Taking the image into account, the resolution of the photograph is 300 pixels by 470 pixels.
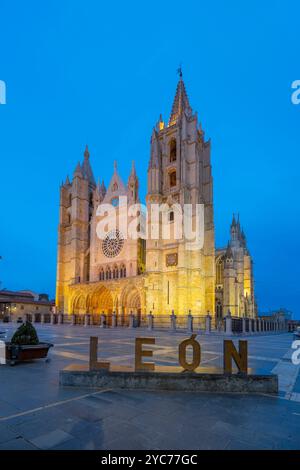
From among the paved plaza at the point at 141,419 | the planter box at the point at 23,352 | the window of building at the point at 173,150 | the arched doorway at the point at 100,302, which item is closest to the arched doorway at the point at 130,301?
the arched doorway at the point at 100,302

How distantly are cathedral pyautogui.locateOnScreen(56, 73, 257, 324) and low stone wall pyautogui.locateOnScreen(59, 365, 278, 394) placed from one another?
98.6 ft

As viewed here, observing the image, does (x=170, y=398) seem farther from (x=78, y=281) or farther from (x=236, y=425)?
(x=78, y=281)

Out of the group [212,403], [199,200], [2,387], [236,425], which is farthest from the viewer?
[199,200]

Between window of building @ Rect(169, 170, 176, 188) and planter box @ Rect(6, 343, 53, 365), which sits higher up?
window of building @ Rect(169, 170, 176, 188)

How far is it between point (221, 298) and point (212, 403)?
45885mm

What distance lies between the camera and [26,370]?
6.99 meters

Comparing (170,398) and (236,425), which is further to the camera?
(170,398)

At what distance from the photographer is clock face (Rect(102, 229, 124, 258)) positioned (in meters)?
46.0

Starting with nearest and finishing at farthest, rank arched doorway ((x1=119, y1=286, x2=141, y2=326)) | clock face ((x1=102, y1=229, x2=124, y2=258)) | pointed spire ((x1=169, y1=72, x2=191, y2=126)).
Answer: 1. arched doorway ((x1=119, y1=286, x2=141, y2=326))
2. clock face ((x1=102, y1=229, x2=124, y2=258))
3. pointed spire ((x1=169, y1=72, x2=191, y2=126))

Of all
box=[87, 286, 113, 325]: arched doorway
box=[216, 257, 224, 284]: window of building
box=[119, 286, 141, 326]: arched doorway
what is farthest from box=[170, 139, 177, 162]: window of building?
box=[87, 286, 113, 325]: arched doorway

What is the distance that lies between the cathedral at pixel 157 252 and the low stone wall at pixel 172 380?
3005 centimetres

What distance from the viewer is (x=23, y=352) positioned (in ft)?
25.0

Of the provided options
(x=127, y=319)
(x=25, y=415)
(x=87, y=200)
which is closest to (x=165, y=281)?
(x=127, y=319)

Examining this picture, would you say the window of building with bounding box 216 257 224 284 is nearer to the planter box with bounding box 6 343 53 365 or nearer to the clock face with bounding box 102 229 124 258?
the clock face with bounding box 102 229 124 258
